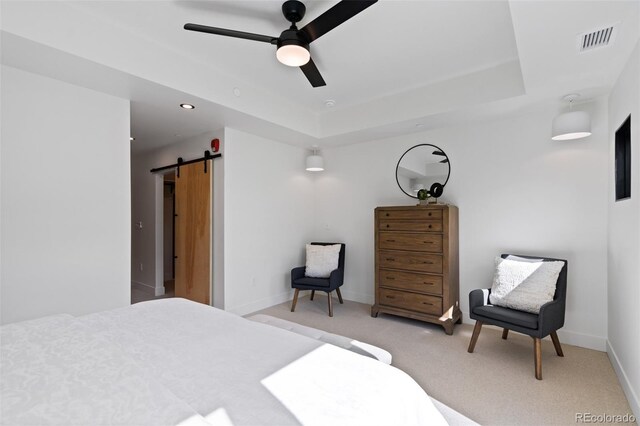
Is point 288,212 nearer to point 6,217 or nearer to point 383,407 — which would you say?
point 6,217

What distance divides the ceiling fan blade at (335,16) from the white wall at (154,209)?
2.20 metres

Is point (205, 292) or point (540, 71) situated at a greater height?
point (540, 71)

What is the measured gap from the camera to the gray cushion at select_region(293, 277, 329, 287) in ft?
12.7

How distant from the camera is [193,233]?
13.6 ft

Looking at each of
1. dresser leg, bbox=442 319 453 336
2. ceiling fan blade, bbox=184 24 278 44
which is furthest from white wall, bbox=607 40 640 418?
ceiling fan blade, bbox=184 24 278 44

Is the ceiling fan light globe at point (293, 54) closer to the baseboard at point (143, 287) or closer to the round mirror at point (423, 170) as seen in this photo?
the round mirror at point (423, 170)

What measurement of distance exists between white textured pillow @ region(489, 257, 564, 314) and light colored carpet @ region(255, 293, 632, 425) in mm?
487

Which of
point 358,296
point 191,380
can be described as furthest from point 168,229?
point 191,380

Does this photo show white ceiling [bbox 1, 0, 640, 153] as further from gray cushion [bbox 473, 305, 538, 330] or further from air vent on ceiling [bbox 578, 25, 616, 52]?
gray cushion [bbox 473, 305, 538, 330]

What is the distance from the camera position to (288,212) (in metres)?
4.61

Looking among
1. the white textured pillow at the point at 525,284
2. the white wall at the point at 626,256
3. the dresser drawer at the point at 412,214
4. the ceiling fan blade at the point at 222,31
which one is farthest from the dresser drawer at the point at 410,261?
the ceiling fan blade at the point at 222,31

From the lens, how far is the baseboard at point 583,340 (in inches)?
111

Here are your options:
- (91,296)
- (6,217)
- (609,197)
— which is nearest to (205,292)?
(91,296)

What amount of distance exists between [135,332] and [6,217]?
1.69 meters
